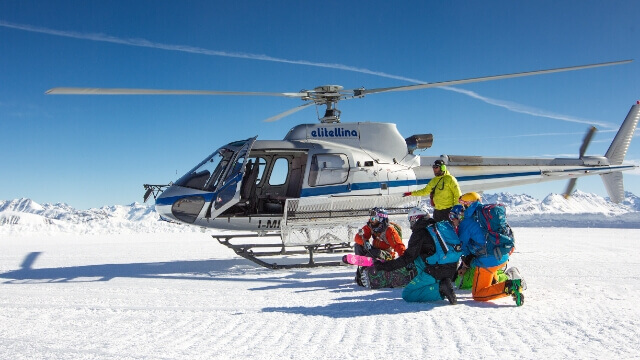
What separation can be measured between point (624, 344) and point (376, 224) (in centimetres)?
395

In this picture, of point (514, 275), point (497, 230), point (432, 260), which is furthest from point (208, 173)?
point (514, 275)

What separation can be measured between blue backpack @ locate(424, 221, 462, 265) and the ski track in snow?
1.69 feet

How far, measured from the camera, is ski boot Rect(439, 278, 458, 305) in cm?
485

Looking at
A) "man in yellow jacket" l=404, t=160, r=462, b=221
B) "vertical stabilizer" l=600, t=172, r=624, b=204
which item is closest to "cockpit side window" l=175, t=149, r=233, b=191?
"man in yellow jacket" l=404, t=160, r=462, b=221

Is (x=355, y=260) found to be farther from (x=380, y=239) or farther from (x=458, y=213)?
(x=380, y=239)

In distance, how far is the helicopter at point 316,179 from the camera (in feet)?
26.4

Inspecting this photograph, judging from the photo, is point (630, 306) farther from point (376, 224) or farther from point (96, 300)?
point (96, 300)

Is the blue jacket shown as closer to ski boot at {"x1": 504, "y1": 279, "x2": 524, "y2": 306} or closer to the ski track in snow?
ski boot at {"x1": 504, "y1": 279, "x2": 524, "y2": 306}

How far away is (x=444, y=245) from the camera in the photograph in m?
4.95

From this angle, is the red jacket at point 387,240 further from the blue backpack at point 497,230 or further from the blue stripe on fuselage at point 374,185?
the blue backpack at point 497,230

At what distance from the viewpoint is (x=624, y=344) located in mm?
3340

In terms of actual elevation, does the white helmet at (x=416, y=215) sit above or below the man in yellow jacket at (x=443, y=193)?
below

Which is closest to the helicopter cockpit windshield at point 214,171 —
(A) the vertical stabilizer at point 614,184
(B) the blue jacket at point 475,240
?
(B) the blue jacket at point 475,240

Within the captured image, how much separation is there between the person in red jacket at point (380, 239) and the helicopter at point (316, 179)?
50.0 inches
